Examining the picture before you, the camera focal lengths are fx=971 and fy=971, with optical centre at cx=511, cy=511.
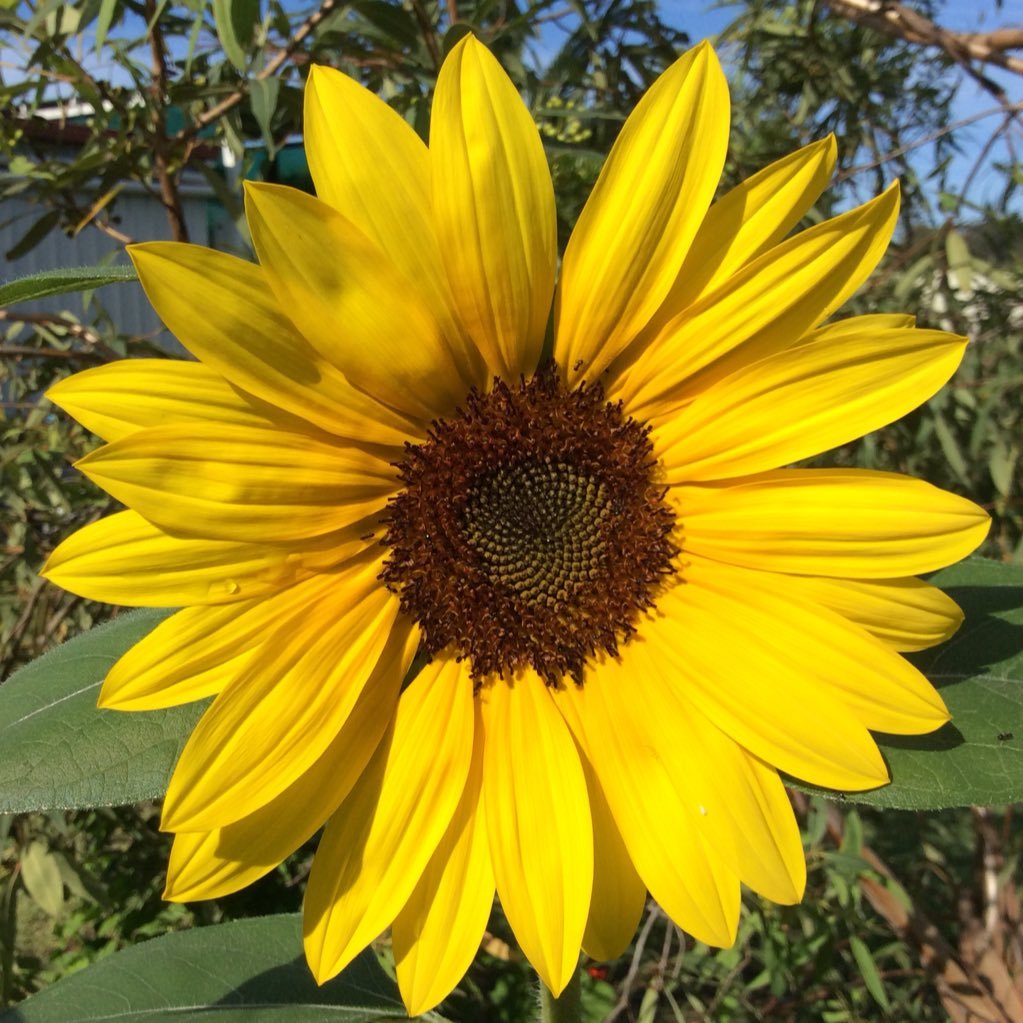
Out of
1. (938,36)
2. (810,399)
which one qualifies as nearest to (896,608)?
(810,399)

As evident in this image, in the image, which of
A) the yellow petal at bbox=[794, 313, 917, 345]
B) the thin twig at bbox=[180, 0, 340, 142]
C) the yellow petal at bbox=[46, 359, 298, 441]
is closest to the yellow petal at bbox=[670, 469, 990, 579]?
the yellow petal at bbox=[794, 313, 917, 345]

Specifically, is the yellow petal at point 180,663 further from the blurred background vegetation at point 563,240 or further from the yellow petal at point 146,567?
the blurred background vegetation at point 563,240

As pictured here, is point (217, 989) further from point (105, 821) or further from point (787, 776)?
point (105, 821)

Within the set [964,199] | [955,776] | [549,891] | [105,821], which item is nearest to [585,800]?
[549,891]

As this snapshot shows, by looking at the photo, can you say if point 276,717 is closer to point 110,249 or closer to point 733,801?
point 733,801

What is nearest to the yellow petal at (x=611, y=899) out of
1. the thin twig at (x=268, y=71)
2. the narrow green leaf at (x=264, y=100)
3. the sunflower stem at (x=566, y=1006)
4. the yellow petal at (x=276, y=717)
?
the sunflower stem at (x=566, y=1006)

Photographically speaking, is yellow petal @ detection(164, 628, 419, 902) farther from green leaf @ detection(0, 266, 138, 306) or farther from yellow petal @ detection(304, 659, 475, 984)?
green leaf @ detection(0, 266, 138, 306)
